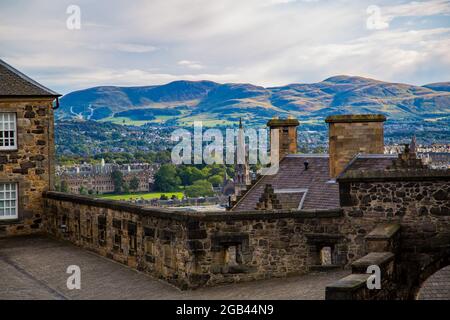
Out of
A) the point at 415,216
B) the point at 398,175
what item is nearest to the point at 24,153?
the point at 398,175

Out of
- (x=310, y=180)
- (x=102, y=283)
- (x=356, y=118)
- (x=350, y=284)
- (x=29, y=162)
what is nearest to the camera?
(x=350, y=284)

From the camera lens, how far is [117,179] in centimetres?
12875

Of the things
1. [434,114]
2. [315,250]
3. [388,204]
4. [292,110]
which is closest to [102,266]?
[315,250]

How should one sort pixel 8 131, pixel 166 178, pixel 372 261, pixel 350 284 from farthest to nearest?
1. pixel 166 178
2. pixel 8 131
3. pixel 372 261
4. pixel 350 284

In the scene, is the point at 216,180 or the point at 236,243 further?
the point at 216,180

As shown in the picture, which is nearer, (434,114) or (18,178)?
(18,178)

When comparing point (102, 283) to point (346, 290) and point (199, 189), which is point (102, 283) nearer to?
point (346, 290)

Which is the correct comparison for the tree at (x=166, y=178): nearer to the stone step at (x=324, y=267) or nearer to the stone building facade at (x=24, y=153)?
the stone building facade at (x=24, y=153)

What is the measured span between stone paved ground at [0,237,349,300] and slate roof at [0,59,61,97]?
6128mm

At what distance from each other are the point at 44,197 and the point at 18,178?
3.32 feet

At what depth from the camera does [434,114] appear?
137 m

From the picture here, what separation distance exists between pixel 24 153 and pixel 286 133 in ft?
39.7

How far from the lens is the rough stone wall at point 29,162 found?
2292 cm
